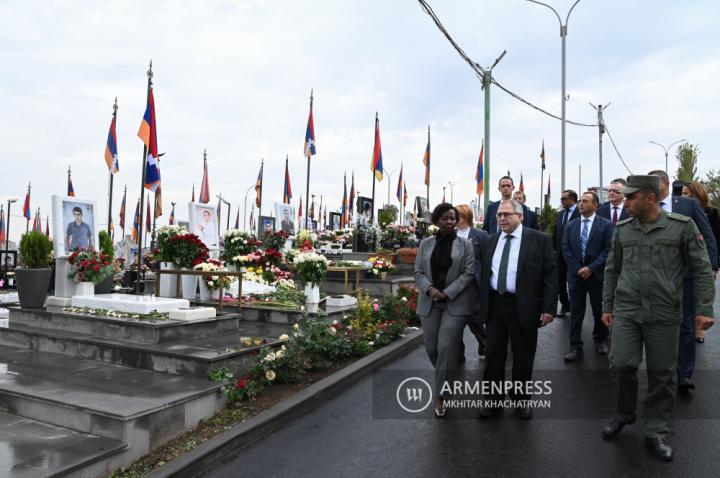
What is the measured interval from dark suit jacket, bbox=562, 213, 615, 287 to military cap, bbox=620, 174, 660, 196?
9.11 ft

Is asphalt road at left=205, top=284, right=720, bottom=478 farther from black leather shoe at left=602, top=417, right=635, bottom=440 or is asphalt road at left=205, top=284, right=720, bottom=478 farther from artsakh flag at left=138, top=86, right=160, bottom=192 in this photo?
artsakh flag at left=138, top=86, right=160, bottom=192

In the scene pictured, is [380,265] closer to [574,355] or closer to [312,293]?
[312,293]

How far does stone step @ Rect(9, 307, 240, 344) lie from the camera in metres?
6.84

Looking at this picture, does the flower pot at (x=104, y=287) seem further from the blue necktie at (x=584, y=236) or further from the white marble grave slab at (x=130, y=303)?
the blue necktie at (x=584, y=236)

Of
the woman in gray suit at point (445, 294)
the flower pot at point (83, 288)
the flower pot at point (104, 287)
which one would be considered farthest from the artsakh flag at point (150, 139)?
the woman in gray suit at point (445, 294)

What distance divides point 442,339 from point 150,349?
11.3ft

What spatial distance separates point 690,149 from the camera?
5750 centimetres

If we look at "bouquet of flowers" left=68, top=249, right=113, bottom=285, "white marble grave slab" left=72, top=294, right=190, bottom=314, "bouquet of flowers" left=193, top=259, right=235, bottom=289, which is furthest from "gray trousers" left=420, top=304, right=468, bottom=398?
"bouquet of flowers" left=68, top=249, right=113, bottom=285

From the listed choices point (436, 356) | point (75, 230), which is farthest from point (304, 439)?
point (75, 230)

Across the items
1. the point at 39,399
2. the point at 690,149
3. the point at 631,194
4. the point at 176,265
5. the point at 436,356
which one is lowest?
the point at 39,399

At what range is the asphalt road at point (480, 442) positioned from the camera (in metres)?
3.99

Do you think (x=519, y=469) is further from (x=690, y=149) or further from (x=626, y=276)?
(x=690, y=149)

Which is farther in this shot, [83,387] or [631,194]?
[83,387]

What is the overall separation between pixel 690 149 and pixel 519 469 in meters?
64.8
